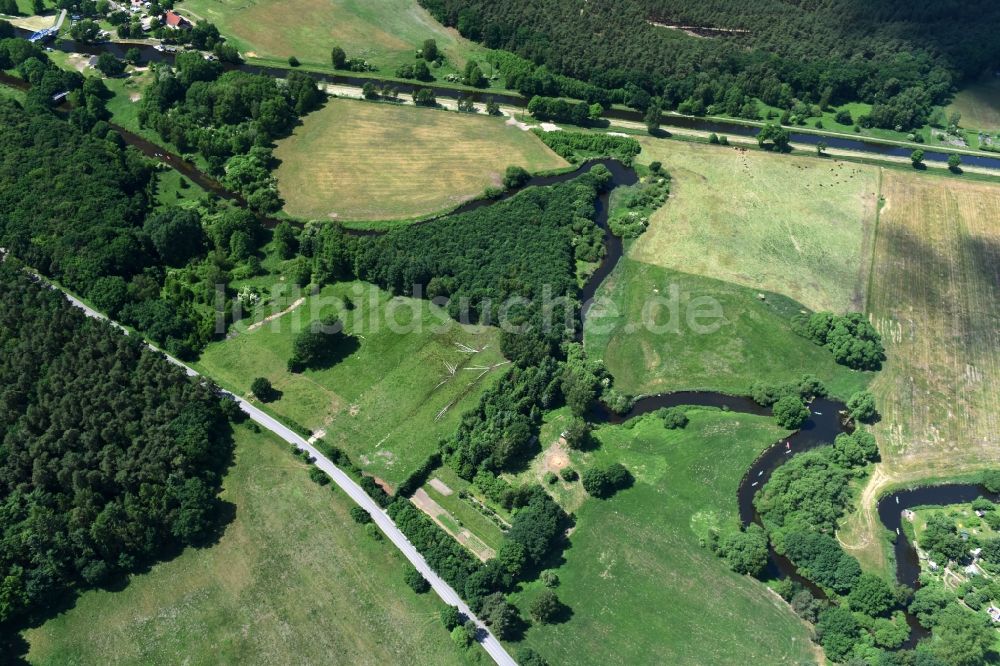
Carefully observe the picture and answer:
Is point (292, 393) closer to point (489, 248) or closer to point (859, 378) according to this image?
point (489, 248)

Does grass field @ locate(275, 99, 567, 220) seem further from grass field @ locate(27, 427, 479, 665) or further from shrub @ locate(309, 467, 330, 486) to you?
grass field @ locate(27, 427, 479, 665)

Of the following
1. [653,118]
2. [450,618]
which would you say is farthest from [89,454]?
[653,118]

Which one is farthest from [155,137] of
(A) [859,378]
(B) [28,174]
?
(A) [859,378]

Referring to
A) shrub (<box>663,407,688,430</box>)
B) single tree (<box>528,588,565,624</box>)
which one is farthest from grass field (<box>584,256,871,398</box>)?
single tree (<box>528,588,565,624</box>)

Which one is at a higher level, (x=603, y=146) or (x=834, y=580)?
(x=603, y=146)

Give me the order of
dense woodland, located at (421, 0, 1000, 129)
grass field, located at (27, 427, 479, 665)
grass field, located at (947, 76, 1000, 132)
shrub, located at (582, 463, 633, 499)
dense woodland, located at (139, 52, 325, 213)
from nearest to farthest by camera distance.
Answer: grass field, located at (27, 427, 479, 665) < shrub, located at (582, 463, 633, 499) < dense woodland, located at (139, 52, 325, 213) < dense woodland, located at (421, 0, 1000, 129) < grass field, located at (947, 76, 1000, 132)

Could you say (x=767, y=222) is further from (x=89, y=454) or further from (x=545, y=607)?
(x=89, y=454)
